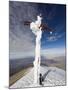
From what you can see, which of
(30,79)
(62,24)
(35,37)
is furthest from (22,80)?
(62,24)

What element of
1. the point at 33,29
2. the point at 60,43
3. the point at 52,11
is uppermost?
the point at 52,11

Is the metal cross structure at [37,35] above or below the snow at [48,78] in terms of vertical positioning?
above

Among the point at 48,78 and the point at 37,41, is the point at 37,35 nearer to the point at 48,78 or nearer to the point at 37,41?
the point at 37,41

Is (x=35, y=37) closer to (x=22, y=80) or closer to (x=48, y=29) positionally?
(x=48, y=29)

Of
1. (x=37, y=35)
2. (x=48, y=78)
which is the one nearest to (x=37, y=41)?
(x=37, y=35)

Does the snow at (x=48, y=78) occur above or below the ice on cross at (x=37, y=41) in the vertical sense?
below

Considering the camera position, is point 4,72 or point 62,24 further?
point 62,24

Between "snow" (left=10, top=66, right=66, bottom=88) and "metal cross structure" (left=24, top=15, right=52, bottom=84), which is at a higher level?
"metal cross structure" (left=24, top=15, right=52, bottom=84)

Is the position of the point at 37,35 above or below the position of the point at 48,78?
above
